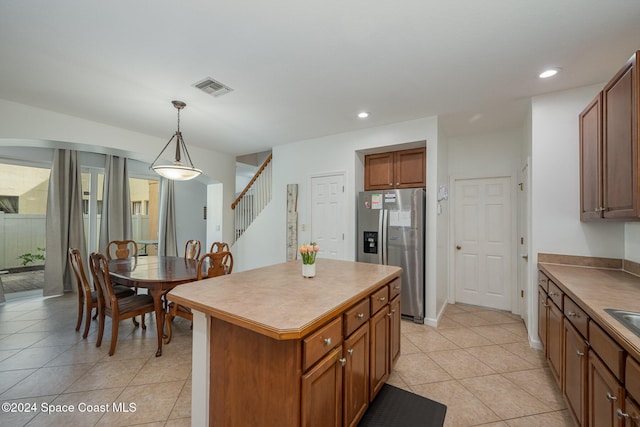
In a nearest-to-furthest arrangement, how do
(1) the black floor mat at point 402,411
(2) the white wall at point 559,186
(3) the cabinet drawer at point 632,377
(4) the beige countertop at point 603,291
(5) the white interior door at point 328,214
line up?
(3) the cabinet drawer at point 632,377, (4) the beige countertop at point 603,291, (1) the black floor mat at point 402,411, (2) the white wall at point 559,186, (5) the white interior door at point 328,214

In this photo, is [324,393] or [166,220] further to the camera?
[166,220]

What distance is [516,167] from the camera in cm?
371

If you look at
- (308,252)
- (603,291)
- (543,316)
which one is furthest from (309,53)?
(543,316)

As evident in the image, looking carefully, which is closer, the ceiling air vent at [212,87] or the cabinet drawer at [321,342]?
the cabinet drawer at [321,342]

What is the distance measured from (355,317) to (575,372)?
4.45 feet

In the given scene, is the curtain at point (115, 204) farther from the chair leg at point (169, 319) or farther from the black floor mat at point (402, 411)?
the black floor mat at point (402, 411)

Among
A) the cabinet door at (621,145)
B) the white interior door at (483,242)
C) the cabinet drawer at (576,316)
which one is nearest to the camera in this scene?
the cabinet drawer at (576,316)

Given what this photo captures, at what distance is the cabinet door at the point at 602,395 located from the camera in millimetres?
1113

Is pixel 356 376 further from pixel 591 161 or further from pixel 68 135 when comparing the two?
pixel 68 135

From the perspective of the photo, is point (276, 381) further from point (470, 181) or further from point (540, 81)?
point (470, 181)

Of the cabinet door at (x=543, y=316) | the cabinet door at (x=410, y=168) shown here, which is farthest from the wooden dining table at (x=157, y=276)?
the cabinet door at (x=543, y=316)

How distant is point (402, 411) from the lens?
72.7 inches

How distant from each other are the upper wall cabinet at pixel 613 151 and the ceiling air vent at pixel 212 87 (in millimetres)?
3030

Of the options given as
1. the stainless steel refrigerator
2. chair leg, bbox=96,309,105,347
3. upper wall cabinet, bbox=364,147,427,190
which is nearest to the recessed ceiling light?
upper wall cabinet, bbox=364,147,427,190
